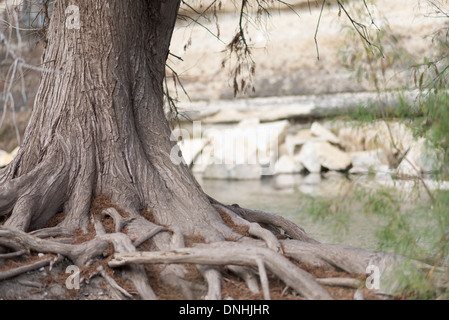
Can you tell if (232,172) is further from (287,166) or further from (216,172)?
(287,166)

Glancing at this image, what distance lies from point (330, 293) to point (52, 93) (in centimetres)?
251

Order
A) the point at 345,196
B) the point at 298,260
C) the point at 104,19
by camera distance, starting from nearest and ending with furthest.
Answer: the point at 345,196, the point at 298,260, the point at 104,19

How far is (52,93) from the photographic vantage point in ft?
14.3

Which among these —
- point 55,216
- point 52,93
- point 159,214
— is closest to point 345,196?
point 159,214

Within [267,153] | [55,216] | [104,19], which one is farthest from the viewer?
[267,153]

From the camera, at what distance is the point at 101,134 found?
423 cm

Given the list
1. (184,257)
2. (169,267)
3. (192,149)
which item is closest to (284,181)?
(192,149)

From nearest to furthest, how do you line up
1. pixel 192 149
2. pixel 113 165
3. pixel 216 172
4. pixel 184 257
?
pixel 184 257 < pixel 113 165 < pixel 216 172 < pixel 192 149

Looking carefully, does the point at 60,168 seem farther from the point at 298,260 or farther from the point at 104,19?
the point at 298,260

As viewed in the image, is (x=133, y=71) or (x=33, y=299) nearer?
(x=33, y=299)

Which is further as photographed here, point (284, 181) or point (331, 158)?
point (331, 158)

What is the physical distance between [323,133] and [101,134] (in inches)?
402

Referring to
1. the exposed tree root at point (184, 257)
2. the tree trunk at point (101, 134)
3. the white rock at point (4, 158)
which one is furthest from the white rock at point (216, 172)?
the exposed tree root at point (184, 257)

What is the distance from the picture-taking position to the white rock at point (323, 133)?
44.9 feet
